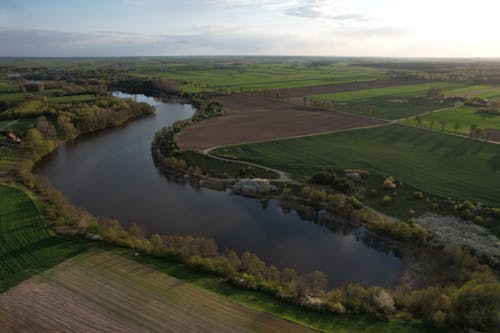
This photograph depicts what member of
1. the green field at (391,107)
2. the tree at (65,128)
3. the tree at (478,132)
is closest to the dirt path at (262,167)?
the tree at (65,128)

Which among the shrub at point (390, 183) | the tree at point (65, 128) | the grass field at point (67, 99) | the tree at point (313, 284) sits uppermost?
the grass field at point (67, 99)

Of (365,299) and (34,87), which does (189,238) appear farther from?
(34,87)

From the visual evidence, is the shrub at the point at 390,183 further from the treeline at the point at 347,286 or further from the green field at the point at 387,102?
the green field at the point at 387,102

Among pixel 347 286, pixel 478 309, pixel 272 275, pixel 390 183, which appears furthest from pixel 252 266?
pixel 390 183

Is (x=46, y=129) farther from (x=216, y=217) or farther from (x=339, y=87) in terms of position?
(x=339, y=87)

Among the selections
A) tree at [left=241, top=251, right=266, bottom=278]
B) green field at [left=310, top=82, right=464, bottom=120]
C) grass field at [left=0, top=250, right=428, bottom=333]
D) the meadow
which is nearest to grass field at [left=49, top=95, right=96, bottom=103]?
the meadow

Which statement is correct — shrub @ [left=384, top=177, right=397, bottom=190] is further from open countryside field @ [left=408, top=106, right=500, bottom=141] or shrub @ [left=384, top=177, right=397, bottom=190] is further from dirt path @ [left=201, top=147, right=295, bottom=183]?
open countryside field @ [left=408, top=106, right=500, bottom=141]

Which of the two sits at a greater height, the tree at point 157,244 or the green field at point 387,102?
the green field at point 387,102
